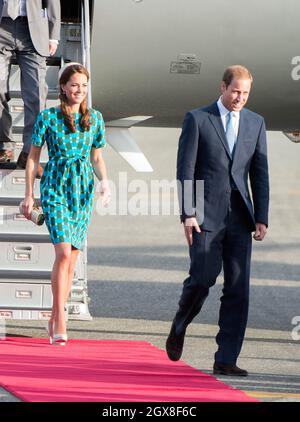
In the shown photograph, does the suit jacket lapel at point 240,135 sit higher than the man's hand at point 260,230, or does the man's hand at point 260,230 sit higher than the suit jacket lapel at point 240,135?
the suit jacket lapel at point 240,135

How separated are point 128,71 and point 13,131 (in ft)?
3.84

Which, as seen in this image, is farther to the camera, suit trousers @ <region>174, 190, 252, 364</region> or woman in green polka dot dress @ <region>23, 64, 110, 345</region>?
woman in green polka dot dress @ <region>23, 64, 110, 345</region>

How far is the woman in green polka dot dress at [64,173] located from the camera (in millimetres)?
8602

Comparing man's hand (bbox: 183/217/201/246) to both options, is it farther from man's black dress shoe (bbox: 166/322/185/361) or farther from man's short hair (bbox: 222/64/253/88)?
man's short hair (bbox: 222/64/253/88)

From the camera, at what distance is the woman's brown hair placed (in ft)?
28.1

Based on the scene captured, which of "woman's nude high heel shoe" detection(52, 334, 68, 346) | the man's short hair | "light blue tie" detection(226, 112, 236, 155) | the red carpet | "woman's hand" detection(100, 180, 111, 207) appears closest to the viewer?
the red carpet

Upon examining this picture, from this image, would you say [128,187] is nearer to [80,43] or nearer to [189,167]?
[80,43]

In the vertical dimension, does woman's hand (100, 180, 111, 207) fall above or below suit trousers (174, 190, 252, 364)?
above

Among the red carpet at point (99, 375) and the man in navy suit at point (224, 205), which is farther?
the man in navy suit at point (224, 205)

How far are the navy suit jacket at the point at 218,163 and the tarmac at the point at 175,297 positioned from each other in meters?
1.05

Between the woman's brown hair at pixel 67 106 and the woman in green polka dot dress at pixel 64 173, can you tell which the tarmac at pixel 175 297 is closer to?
the woman in green polka dot dress at pixel 64 173

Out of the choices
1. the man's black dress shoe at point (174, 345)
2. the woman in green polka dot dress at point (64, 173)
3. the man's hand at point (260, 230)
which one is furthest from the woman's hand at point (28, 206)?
the man's hand at point (260, 230)

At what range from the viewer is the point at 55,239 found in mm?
8633

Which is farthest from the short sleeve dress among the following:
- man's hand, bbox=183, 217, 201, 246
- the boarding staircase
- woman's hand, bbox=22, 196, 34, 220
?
the boarding staircase
